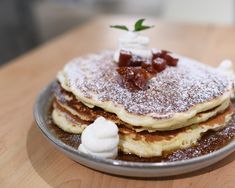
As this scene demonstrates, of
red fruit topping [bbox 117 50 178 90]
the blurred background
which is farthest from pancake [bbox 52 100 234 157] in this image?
the blurred background

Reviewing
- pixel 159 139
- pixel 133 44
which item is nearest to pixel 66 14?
pixel 133 44

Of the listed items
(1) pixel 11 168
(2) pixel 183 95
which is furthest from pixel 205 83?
(1) pixel 11 168

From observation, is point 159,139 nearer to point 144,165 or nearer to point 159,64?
point 144,165

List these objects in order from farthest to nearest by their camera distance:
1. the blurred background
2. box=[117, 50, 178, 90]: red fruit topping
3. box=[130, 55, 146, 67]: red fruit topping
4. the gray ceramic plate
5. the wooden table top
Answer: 1. the blurred background
2. box=[130, 55, 146, 67]: red fruit topping
3. box=[117, 50, 178, 90]: red fruit topping
4. the wooden table top
5. the gray ceramic plate

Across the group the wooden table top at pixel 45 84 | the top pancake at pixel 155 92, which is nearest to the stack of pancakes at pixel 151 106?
the top pancake at pixel 155 92

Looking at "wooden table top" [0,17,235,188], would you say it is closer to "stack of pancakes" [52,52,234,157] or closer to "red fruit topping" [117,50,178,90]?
"stack of pancakes" [52,52,234,157]

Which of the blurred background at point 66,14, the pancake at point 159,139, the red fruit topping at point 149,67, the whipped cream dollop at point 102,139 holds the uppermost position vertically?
the red fruit topping at point 149,67

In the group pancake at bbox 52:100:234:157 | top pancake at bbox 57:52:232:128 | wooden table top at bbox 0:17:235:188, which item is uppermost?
top pancake at bbox 57:52:232:128

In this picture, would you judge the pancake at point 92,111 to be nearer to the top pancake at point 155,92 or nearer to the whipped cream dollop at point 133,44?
the top pancake at point 155,92
